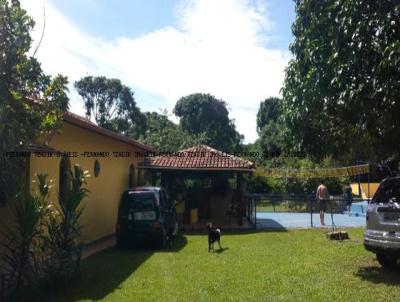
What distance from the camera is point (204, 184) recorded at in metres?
26.4

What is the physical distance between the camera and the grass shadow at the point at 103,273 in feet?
26.5

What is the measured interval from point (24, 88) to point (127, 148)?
1238 cm

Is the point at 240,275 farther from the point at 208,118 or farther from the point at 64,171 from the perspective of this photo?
the point at 208,118

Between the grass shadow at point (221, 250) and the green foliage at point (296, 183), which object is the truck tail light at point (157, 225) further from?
the green foliage at point (296, 183)

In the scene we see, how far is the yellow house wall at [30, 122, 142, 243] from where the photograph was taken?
1273 cm

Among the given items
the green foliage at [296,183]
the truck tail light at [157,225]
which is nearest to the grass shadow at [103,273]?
the truck tail light at [157,225]

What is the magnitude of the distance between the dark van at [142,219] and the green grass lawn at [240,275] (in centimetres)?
43

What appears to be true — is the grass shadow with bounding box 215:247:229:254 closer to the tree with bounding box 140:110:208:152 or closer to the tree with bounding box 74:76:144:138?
the tree with bounding box 140:110:208:152

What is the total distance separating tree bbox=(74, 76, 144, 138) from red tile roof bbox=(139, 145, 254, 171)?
27.7 m

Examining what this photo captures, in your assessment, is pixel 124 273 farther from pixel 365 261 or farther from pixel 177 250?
pixel 365 261

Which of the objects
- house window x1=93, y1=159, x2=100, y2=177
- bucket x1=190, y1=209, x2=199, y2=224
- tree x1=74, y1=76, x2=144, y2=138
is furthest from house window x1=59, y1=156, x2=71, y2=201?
tree x1=74, y1=76, x2=144, y2=138

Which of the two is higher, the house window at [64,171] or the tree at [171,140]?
the tree at [171,140]

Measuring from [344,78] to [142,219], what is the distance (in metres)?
7.49

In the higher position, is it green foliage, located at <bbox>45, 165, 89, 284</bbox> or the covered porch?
the covered porch
